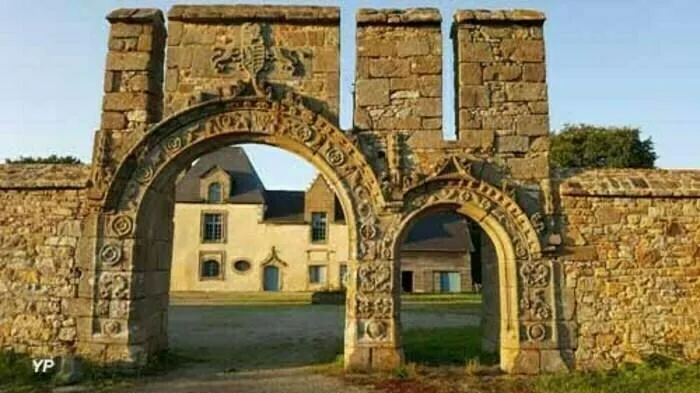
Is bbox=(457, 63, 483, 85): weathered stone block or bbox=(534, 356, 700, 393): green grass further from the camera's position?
bbox=(457, 63, 483, 85): weathered stone block

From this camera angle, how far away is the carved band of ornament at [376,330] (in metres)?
7.83

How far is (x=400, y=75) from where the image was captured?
8555 millimetres

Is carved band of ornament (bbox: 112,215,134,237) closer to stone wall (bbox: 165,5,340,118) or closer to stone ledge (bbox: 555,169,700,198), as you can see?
stone wall (bbox: 165,5,340,118)

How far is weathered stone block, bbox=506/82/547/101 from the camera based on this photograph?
8586 mm

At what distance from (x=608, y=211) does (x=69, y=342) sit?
7.55 metres

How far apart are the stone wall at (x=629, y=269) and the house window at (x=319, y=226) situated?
23200 millimetres

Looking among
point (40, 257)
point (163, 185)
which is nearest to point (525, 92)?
point (163, 185)

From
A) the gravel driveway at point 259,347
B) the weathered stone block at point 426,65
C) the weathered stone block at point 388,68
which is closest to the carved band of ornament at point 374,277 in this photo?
the gravel driveway at point 259,347

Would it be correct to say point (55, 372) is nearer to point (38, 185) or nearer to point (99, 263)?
point (99, 263)

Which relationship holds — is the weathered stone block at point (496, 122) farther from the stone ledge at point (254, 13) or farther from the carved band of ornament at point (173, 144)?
the carved band of ornament at point (173, 144)

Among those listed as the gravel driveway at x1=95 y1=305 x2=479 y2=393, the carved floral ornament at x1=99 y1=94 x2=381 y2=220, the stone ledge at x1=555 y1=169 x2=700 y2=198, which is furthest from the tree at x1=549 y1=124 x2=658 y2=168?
the carved floral ornament at x1=99 y1=94 x2=381 y2=220

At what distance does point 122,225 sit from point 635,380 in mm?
6808

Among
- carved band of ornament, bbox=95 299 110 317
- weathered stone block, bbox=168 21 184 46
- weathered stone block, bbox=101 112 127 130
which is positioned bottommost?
carved band of ornament, bbox=95 299 110 317

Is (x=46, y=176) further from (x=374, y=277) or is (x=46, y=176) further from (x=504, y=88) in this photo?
(x=504, y=88)
